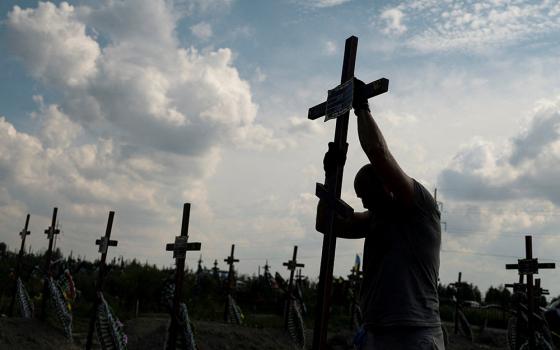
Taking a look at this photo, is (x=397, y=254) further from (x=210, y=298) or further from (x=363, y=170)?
(x=210, y=298)

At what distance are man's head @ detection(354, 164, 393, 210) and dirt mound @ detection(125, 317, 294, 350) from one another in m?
12.2

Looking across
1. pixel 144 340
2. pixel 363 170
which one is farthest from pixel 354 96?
pixel 144 340

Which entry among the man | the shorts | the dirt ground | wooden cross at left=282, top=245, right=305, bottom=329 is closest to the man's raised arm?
the man

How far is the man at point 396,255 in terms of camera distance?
9.36ft

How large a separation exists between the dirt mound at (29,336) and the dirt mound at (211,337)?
1.69m

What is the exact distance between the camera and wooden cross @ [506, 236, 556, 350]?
1298 cm

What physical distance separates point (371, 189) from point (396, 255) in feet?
1.29

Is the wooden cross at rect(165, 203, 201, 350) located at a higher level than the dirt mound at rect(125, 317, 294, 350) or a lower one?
higher

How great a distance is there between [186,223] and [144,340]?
487cm

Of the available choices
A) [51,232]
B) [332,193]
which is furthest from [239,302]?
[332,193]

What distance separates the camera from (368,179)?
3.07 metres

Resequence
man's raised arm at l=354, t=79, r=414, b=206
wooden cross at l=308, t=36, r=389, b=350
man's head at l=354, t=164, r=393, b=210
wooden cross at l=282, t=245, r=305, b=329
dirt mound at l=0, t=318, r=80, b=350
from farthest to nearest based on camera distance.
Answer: wooden cross at l=282, t=245, r=305, b=329 < dirt mound at l=0, t=318, r=80, b=350 < wooden cross at l=308, t=36, r=389, b=350 < man's head at l=354, t=164, r=393, b=210 < man's raised arm at l=354, t=79, r=414, b=206

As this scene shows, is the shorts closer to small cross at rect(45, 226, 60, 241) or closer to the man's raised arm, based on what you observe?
the man's raised arm

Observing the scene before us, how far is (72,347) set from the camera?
1354cm
